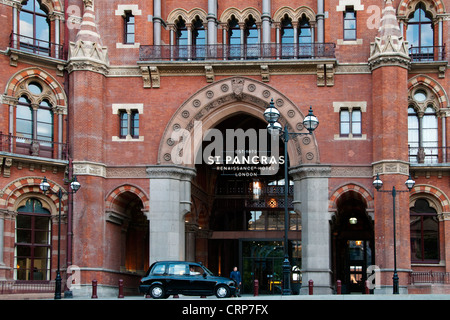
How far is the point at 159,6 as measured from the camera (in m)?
40.7

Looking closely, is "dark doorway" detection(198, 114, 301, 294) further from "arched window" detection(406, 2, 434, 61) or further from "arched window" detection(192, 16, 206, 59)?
"arched window" detection(406, 2, 434, 61)

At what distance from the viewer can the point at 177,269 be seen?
31203 millimetres

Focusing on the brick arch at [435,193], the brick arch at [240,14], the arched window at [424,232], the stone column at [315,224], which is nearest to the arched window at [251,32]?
the brick arch at [240,14]

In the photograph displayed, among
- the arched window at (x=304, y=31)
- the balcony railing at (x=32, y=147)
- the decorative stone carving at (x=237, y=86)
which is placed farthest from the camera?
the arched window at (x=304, y=31)

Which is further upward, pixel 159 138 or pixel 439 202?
pixel 159 138

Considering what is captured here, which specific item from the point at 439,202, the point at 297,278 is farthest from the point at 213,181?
the point at 439,202

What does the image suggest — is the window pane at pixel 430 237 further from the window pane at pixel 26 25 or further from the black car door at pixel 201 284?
the window pane at pixel 26 25

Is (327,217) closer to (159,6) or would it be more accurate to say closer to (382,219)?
(382,219)

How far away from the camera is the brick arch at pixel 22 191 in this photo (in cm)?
3702

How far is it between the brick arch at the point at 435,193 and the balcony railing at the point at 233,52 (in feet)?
26.6

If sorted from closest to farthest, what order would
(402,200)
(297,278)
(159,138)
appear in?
(402,200) → (159,138) → (297,278)

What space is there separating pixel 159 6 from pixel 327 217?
13758 mm

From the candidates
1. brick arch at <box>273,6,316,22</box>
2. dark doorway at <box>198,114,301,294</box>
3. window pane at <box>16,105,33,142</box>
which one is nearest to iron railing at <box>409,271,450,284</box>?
dark doorway at <box>198,114,301,294</box>

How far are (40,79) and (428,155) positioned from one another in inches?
780
